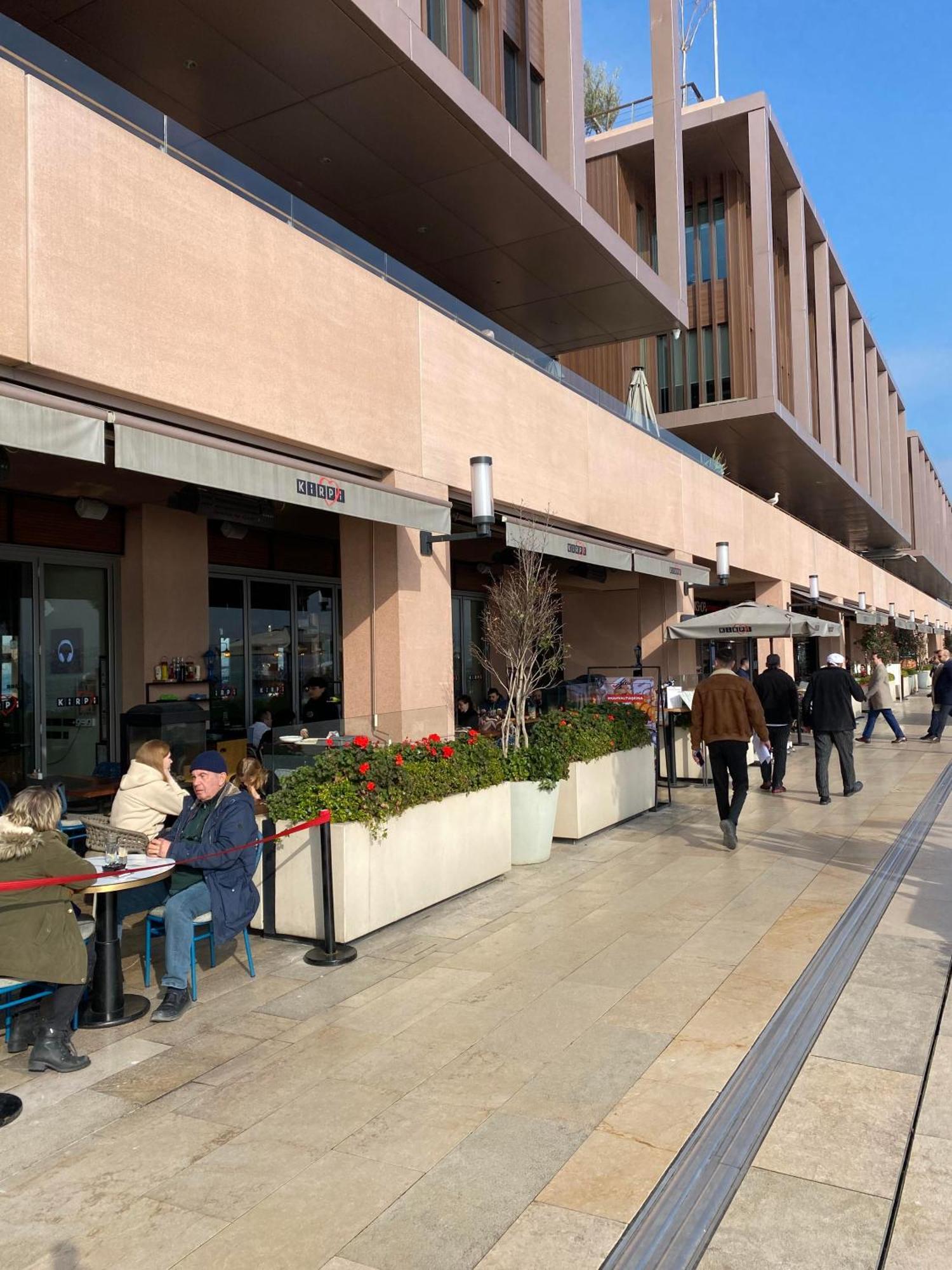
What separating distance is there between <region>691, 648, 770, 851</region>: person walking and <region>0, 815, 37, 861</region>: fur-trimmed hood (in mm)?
6095

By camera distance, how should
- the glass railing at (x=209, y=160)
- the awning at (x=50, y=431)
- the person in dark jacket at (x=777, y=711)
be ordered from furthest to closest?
the person in dark jacket at (x=777, y=711)
the glass railing at (x=209, y=160)
the awning at (x=50, y=431)

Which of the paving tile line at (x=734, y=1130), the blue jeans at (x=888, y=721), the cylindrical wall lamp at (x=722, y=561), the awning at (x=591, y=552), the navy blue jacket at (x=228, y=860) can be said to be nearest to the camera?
the paving tile line at (x=734, y=1130)

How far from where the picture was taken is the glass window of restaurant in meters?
11.5

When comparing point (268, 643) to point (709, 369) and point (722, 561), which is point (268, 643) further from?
point (709, 369)

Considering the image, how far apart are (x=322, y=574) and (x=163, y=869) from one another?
8805 millimetres

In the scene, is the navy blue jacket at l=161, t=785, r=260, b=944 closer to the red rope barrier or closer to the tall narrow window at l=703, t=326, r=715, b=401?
the red rope barrier

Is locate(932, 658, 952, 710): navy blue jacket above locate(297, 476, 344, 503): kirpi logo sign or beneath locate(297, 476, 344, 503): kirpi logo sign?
beneath

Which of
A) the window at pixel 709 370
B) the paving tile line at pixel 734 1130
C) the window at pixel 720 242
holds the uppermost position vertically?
the window at pixel 720 242

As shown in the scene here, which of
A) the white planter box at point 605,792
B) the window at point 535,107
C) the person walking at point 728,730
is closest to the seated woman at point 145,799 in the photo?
the white planter box at point 605,792

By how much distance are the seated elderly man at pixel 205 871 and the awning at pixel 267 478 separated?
178cm

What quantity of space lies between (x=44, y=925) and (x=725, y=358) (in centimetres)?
2258

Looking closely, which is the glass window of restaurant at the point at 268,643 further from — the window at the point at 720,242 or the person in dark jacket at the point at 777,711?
the window at the point at 720,242

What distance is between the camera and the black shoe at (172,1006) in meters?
4.74

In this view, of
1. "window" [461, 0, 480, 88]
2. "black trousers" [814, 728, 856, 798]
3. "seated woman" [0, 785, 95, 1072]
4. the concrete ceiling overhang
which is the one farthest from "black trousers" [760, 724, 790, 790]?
"seated woman" [0, 785, 95, 1072]
